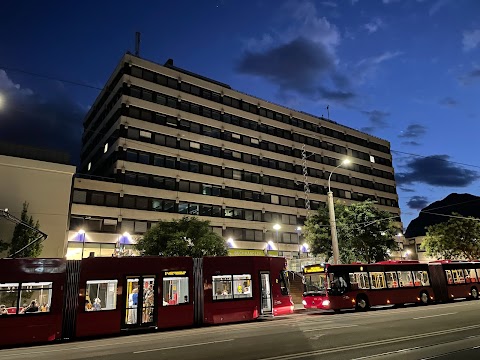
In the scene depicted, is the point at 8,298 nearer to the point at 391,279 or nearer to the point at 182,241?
the point at 182,241

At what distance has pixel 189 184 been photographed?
47250mm

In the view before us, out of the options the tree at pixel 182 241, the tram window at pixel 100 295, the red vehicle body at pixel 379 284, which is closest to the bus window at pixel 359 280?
the red vehicle body at pixel 379 284

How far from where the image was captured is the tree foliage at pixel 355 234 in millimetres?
37812

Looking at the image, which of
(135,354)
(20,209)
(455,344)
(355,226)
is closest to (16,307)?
(135,354)

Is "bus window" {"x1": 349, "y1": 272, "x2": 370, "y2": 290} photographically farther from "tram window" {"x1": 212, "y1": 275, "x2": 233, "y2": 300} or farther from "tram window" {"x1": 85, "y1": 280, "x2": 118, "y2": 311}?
"tram window" {"x1": 85, "y1": 280, "x2": 118, "y2": 311}

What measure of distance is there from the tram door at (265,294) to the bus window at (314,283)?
16.7ft

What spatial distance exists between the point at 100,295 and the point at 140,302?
1.75 metres

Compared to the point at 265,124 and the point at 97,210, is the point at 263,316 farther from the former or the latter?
the point at 265,124

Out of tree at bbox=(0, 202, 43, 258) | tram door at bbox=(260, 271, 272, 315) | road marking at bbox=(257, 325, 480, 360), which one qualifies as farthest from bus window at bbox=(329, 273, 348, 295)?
tree at bbox=(0, 202, 43, 258)

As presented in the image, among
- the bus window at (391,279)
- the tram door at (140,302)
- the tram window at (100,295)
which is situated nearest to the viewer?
the tram window at (100,295)

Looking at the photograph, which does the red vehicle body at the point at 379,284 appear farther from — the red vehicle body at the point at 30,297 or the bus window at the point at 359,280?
the red vehicle body at the point at 30,297

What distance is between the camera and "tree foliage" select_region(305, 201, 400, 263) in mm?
37812

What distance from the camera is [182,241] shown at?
103ft

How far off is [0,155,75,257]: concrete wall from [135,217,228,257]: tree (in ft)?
26.4
